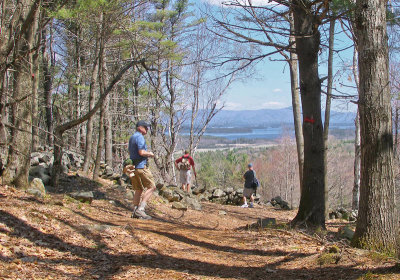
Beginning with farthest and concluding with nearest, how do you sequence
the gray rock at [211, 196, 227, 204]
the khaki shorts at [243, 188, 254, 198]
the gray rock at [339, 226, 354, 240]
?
Answer: the gray rock at [211, 196, 227, 204] < the khaki shorts at [243, 188, 254, 198] < the gray rock at [339, 226, 354, 240]

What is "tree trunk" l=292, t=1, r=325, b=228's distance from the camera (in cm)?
655

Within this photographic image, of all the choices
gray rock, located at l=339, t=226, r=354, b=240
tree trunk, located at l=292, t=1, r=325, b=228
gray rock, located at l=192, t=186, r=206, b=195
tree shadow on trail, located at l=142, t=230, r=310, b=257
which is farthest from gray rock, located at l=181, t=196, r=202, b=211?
gray rock, located at l=339, t=226, r=354, b=240

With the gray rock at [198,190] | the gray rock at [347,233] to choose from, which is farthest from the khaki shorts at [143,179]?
the gray rock at [198,190]

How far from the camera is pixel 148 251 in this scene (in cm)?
495

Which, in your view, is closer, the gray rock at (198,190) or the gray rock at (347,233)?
the gray rock at (347,233)

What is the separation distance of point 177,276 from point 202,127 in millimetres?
18373

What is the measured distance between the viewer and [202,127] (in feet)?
72.6

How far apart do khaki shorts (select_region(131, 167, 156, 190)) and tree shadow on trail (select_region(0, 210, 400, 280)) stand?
2008mm

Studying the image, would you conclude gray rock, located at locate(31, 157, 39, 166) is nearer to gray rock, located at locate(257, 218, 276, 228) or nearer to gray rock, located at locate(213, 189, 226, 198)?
gray rock, located at locate(257, 218, 276, 228)

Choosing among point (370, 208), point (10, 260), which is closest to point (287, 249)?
point (370, 208)

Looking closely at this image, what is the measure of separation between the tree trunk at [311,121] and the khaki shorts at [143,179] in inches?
112

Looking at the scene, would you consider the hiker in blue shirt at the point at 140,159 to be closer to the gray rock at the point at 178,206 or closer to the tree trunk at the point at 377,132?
the gray rock at the point at 178,206

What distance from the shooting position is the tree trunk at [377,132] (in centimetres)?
443

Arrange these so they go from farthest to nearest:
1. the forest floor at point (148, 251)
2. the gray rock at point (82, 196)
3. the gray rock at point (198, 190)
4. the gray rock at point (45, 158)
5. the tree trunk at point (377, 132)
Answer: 1. the gray rock at point (198, 190)
2. the gray rock at point (45, 158)
3. the gray rock at point (82, 196)
4. the tree trunk at point (377, 132)
5. the forest floor at point (148, 251)
